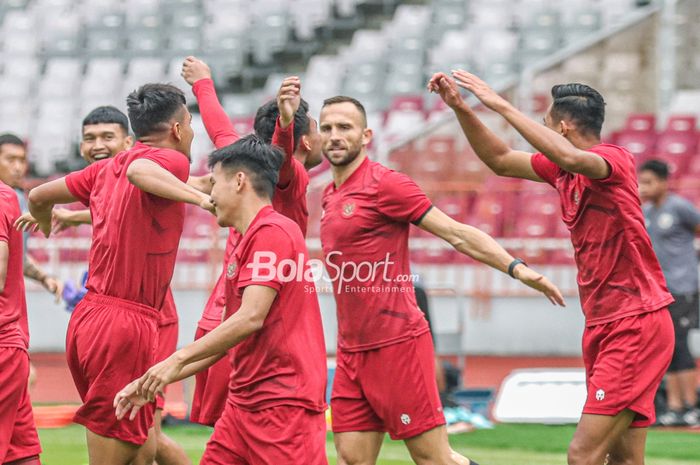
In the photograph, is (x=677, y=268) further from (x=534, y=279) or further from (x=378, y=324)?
(x=534, y=279)

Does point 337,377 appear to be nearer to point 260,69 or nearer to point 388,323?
point 388,323

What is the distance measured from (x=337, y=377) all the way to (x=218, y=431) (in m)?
1.54

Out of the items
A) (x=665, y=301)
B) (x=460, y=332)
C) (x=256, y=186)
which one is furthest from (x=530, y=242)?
(x=256, y=186)

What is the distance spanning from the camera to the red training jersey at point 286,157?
644 cm

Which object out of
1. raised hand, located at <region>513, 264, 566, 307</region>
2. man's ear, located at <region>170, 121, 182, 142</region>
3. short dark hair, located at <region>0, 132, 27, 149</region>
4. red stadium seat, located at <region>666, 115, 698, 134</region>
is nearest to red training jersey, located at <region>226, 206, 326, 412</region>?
raised hand, located at <region>513, 264, 566, 307</region>

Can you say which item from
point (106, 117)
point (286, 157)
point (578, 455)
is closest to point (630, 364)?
point (578, 455)

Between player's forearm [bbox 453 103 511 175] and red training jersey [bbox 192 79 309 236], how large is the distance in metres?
0.92

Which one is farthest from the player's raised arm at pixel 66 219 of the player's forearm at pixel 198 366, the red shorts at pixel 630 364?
the red shorts at pixel 630 364

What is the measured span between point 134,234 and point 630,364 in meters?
2.71

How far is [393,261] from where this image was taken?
666 centimetres

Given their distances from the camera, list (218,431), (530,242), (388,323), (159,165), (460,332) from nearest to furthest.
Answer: (218,431) < (159,165) < (388,323) < (460,332) < (530,242)

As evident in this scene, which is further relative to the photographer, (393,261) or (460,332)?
(460,332)

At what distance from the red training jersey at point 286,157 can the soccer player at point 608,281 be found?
2.79 feet

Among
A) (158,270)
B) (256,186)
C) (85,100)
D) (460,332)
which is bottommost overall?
(460,332)
